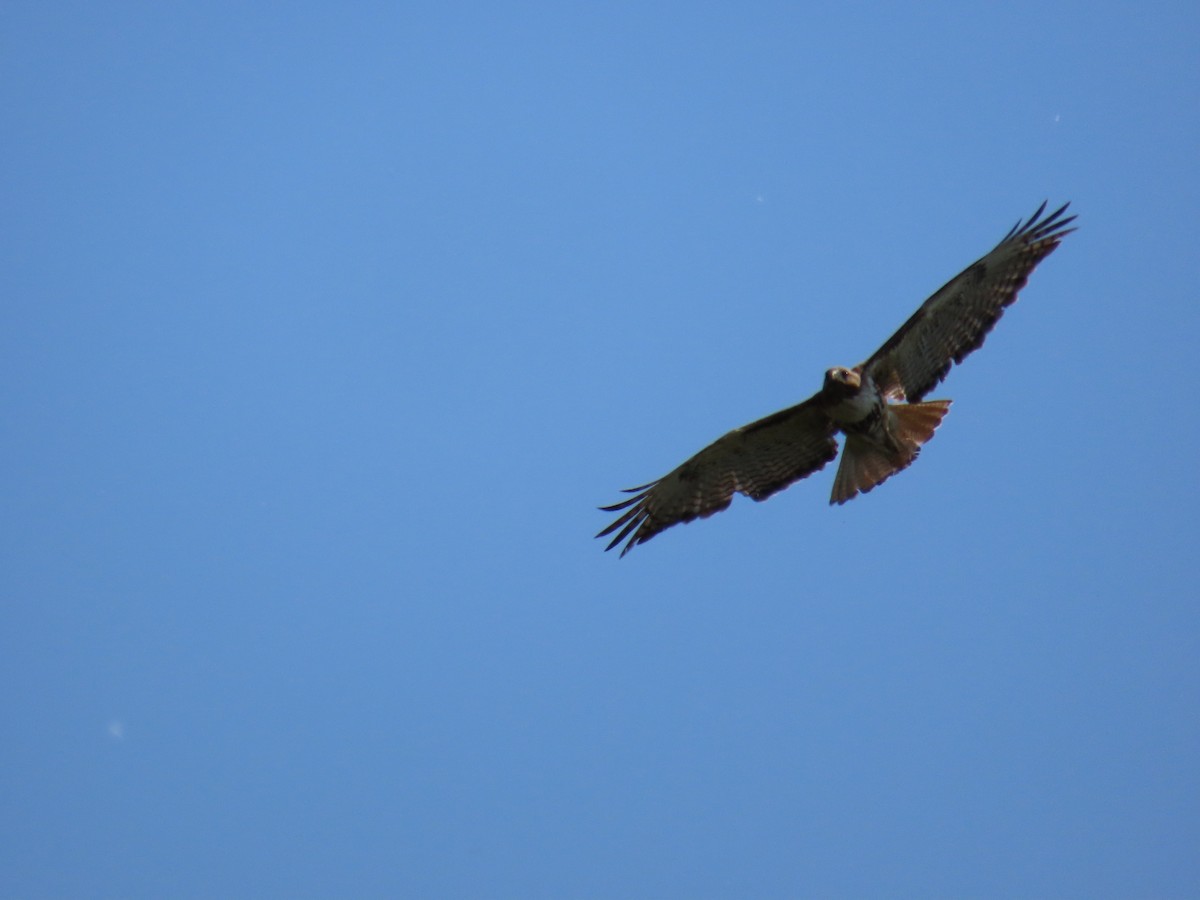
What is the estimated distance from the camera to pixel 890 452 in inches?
419

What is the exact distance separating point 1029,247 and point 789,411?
2043 millimetres

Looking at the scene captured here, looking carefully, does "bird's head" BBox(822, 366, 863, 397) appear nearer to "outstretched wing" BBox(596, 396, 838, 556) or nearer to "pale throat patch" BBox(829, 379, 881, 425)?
"pale throat patch" BBox(829, 379, 881, 425)

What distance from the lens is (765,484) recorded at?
11.5 metres

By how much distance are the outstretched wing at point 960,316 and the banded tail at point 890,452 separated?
47cm

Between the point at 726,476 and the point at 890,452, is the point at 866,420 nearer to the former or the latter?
the point at 890,452

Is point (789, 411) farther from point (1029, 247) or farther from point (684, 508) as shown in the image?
point (1029, 247)

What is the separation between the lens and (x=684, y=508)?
11.6 metres

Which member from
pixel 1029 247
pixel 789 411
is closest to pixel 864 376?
pixel 789 411

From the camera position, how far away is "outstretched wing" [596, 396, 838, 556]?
11367 millimetres

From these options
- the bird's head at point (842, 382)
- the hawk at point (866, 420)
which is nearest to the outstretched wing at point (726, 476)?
the hawk at point (866, 420)

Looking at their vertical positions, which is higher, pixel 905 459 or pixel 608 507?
pixel 608 507

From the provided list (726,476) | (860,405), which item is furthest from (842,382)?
(726,476)

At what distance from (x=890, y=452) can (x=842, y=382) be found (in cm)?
59

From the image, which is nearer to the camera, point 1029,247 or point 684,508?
point 1029,247
